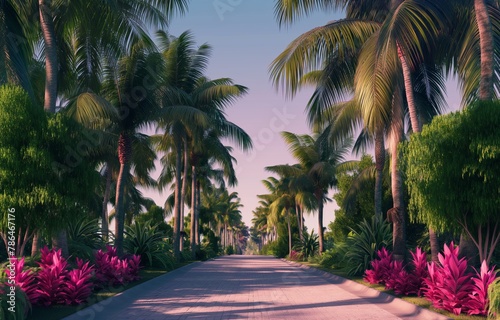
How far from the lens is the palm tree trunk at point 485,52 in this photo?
13461mm

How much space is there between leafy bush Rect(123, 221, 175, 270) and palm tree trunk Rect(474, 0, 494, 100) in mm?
16016

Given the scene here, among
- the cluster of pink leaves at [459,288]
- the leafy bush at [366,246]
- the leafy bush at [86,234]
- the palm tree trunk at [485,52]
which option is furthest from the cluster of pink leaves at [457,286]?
the leafy bush at [86,234]

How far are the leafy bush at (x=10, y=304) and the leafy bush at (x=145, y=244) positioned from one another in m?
15.5

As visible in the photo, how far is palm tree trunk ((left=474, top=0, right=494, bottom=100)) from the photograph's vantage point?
1346cm

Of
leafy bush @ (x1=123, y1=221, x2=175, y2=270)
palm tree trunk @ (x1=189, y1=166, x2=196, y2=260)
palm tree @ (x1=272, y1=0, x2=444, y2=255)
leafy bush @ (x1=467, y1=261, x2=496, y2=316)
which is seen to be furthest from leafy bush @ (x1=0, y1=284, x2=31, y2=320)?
palm tree trunk @ (x1=189, y1=166, x2=196, y2=260)

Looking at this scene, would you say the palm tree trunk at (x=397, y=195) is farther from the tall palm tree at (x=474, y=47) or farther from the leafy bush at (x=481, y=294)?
the leafy bush at (x=481, y=294)

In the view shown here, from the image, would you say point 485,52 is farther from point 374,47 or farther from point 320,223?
point 320,223

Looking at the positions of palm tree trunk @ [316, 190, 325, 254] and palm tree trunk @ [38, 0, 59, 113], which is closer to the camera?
palm tree trunk @ [38, 0, 59, 113]

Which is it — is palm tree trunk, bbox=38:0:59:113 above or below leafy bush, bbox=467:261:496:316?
above

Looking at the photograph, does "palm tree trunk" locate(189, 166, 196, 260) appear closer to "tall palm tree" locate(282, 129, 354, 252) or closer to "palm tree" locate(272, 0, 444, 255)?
"tall palm tree" locate(282, 129, 354, 252)

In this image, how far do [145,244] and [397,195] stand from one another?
12193mm

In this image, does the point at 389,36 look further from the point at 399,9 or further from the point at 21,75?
the point at 21,75

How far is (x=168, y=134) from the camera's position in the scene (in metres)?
36.1

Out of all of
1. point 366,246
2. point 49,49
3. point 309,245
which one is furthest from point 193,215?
point 49,49
